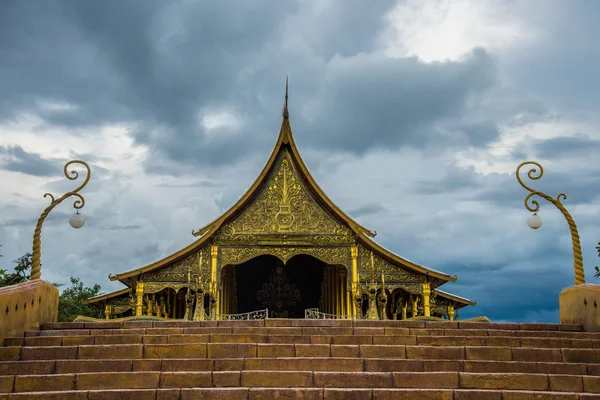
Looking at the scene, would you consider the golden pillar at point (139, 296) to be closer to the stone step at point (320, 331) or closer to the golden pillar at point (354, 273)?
the golden pillar at point (354, 273)

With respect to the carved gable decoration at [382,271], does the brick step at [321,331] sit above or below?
below

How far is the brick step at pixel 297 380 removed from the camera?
7.70m

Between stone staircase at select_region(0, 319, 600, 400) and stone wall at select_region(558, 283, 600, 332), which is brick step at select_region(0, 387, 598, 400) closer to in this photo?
stone staircase at select_region(0, 319, 600, 400)

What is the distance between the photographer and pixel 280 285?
84.6 feet

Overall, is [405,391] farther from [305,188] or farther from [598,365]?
[305,188]

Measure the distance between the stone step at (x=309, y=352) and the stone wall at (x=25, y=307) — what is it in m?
1.17

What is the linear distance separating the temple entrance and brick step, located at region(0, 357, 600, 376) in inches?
666

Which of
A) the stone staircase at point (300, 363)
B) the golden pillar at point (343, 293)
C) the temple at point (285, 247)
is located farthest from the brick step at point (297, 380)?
the golden pillar at point (343, 293)

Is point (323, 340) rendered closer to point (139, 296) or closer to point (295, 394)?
point (295, 394)

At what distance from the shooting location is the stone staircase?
7.40 meters

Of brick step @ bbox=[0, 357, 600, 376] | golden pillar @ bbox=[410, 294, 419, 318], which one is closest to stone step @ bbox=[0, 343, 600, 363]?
brick step @ bbox=[0, 357, 600, 376]

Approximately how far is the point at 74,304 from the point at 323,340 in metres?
34.8

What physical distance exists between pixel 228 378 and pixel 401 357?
2.33 meters

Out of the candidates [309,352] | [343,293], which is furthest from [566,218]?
[343,293]
